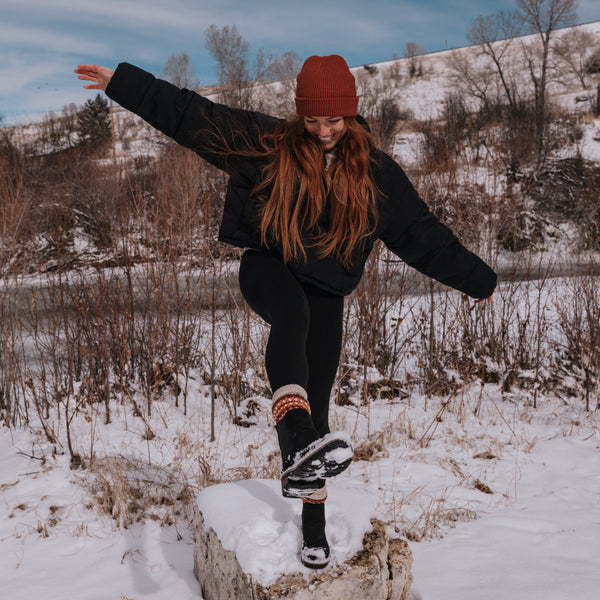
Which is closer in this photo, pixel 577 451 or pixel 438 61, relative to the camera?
pixel 577 451

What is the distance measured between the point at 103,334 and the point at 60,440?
1.05m

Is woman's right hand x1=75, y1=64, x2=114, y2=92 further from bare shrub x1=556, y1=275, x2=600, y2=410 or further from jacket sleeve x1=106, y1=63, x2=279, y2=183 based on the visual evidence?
bare shrub x1=556, y1=275, x2=600, y2=410

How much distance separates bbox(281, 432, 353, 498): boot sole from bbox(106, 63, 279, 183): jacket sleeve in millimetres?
1022

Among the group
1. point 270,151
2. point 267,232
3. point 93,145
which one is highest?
point 93,145

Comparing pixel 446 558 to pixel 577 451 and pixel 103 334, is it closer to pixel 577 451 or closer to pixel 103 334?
pixel 577 451

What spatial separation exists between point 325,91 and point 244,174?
40 centimetres

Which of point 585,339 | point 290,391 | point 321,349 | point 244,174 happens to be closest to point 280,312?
point 290,391

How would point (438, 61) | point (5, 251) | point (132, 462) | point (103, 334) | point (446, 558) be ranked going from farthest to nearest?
point (438, 61) → point (103, 334) → point (5, 251) → point (132, 462) → point (446, 558)

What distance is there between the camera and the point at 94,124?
18.4 metres

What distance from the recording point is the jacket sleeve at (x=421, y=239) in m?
2.03

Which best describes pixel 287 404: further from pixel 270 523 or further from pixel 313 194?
pixel 270 523

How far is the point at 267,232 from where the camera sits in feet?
5.96

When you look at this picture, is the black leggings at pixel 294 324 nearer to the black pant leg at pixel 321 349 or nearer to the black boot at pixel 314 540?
the black pant leg at pixel 321 349

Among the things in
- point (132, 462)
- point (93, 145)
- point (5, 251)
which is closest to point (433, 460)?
point (132, 462)
